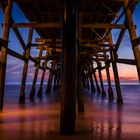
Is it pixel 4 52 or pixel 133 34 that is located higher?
pixel 133 34

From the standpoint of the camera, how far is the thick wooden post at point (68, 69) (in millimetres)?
4234

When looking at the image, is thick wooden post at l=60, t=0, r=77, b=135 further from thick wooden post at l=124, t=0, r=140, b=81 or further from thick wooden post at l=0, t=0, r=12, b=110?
thick wooden post at l=0, t=0, r=12, b=110

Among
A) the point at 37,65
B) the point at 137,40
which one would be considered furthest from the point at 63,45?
the point at 37,65

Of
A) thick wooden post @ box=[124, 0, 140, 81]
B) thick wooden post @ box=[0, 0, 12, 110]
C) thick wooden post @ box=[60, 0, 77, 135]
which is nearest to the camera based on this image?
thick wooden post @ box=[60, 0, 77, 135]

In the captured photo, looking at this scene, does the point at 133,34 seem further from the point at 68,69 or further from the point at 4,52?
the point at 68,69

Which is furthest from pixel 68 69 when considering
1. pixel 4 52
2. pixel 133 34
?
pixel 4 52

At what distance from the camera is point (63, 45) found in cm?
430

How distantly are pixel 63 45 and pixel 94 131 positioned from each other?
139cm

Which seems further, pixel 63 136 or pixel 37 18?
pixel 37 18

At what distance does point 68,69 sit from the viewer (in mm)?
4250

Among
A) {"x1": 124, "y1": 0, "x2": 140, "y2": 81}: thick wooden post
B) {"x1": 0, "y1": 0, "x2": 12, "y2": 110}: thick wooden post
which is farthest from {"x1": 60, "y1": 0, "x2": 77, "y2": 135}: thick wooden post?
{"x1": 0, "y1": 0, "x2": 12, "y2": 110}: thick wooden post

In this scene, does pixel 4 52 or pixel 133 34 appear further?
pixel 4 52

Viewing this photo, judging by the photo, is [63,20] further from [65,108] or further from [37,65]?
[37,65]

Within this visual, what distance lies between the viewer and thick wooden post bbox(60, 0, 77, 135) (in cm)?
423
